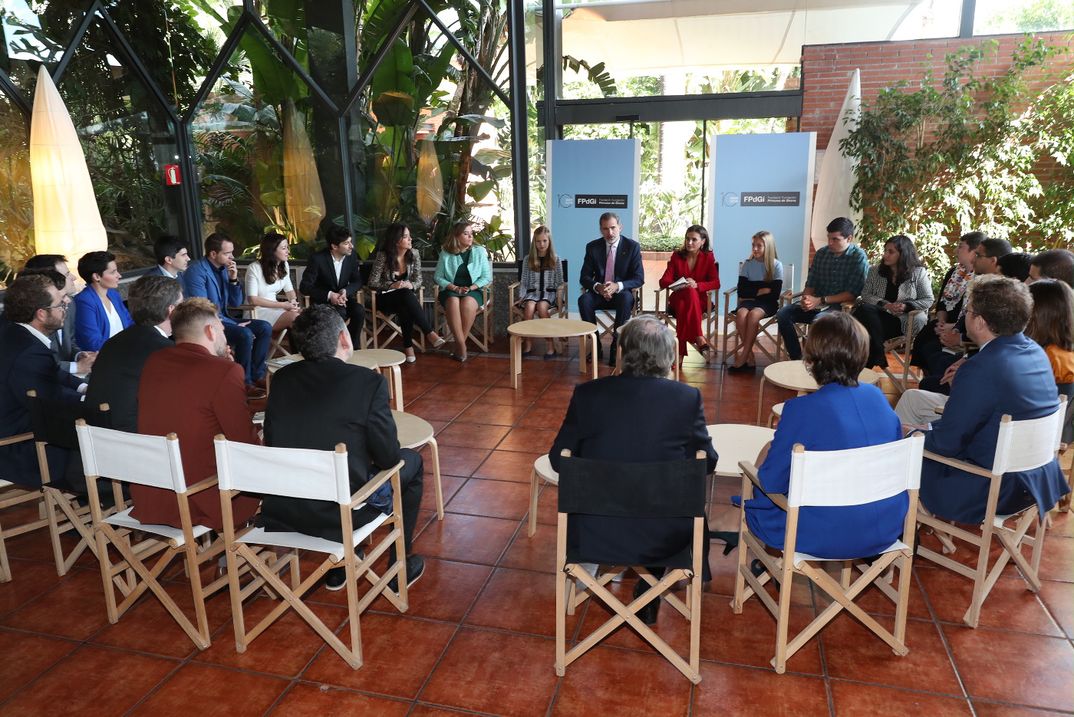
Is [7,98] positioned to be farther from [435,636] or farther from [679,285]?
[435,636]

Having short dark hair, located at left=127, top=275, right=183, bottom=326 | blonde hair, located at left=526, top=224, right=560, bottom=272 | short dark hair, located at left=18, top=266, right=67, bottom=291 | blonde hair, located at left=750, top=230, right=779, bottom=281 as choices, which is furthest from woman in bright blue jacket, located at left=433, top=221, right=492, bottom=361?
short dark hair, located at left=127, top=275, right=183, bottom=326

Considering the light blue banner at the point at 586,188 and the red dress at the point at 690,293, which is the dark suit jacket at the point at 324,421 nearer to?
the red dress at the point at 690,293

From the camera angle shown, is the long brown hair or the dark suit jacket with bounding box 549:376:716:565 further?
the long brown hair

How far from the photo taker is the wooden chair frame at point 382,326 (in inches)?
297

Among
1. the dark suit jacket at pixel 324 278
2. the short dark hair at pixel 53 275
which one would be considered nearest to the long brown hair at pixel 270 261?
the dark suit jacket at pixel 324 278

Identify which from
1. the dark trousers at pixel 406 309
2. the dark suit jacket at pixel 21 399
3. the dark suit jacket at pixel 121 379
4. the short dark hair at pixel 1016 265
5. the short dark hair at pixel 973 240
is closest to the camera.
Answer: the dark suit jacket at pixel 121 379

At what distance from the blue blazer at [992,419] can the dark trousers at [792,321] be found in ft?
11.0

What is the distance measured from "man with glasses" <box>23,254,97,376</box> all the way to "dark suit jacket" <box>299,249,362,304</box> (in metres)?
2.43

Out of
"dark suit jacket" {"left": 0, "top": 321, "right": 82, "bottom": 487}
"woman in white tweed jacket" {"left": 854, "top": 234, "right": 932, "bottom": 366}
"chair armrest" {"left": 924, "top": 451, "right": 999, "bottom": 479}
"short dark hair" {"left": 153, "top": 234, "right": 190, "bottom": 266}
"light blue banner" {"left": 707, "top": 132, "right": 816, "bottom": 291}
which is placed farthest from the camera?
"light blue banner" {"left": 707, "top": 132, "right": 816, "bottom": 291}

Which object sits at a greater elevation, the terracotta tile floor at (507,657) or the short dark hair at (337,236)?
the short dark hair at (337,236)

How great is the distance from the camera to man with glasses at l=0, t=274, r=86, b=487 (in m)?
3.45

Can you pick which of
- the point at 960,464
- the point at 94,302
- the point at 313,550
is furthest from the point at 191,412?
the point at 960,464

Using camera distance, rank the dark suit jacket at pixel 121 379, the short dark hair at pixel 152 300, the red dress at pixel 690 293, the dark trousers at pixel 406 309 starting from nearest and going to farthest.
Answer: the dark suit jacket at pixel 121 379 → the short dark hair at pixel 152 300 → the red dress at pixel 690 293 → the dark trousers at pixel 406 309

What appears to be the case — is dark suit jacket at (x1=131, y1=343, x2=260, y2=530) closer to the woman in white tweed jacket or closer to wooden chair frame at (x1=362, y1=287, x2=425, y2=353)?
wooden chair frame at (x1=362, y1=287, x2=425, y2=353)
